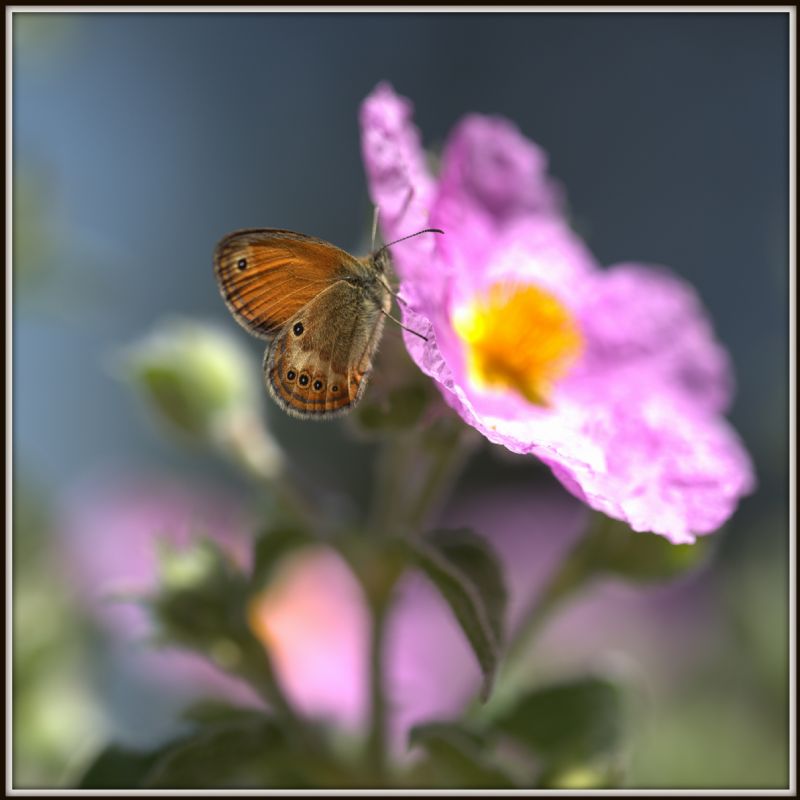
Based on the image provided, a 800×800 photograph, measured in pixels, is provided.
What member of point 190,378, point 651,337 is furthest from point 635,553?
point 190,378

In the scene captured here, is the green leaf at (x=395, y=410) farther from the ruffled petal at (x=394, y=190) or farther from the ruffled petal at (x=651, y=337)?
the ruffled petal at (x=651, y=337)

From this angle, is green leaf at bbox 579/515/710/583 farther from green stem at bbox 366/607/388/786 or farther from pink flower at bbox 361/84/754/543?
green stem at bbox 366/607/388/786

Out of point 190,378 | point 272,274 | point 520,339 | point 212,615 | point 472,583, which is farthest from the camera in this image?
point 190,378

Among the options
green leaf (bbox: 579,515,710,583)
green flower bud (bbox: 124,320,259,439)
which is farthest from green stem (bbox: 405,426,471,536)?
green flower bud (bbox: 124,320,259,439)

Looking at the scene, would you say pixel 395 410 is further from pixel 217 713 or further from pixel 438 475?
pixel 217 713

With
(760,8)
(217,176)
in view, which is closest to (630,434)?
(760,8)

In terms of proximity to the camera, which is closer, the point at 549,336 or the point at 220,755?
the point at 220,755
